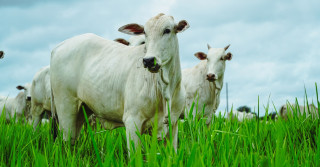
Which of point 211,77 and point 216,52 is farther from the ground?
point 216,52

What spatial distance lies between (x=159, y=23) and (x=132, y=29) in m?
0.49

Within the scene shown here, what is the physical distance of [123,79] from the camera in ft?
11.0

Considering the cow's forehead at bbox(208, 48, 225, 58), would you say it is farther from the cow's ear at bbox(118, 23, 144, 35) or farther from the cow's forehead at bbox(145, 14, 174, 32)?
the cow's forehead at bbox(145, 14, 174, 32)

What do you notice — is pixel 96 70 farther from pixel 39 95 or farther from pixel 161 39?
pixel 39 95

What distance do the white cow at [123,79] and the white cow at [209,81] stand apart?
2.64 m

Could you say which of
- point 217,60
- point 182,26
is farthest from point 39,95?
point 182,26

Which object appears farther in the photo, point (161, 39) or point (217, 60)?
point (217, 60)

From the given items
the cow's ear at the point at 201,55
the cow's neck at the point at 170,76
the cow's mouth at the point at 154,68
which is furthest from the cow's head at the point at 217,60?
the cow's mouth at the point at 154,68

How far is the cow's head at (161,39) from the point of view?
2.81 m

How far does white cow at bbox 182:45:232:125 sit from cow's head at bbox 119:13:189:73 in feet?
10.0

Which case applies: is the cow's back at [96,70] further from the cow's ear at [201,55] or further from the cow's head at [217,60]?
the cow's ear at [201,55]

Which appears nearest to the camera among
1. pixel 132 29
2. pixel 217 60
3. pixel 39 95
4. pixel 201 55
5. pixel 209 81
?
pixel 132 29

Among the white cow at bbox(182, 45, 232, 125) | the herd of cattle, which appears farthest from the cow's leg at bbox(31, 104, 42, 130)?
the white cow at bbox(182, 45, 232, 125)

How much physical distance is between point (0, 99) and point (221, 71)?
13511 millimetres
